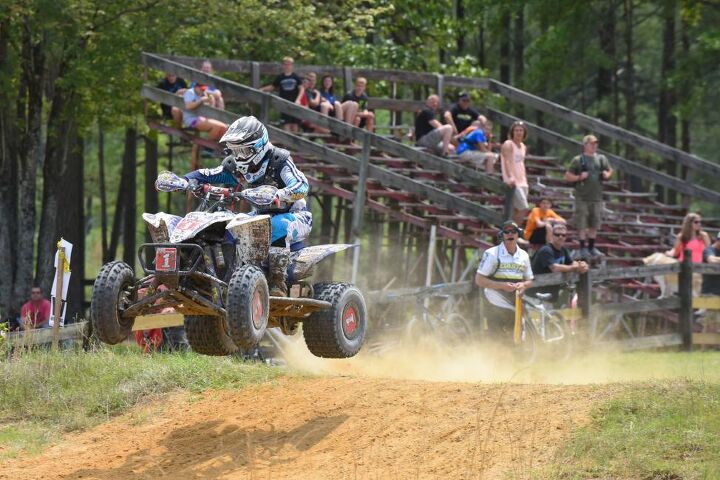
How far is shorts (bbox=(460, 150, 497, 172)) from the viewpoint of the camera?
72.1ft

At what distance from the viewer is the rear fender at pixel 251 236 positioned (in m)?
11.1

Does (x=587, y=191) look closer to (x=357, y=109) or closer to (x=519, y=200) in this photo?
(x=519, y=200)

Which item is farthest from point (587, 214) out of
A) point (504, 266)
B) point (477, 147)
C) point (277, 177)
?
point (277, 177)

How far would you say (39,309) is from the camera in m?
19.0

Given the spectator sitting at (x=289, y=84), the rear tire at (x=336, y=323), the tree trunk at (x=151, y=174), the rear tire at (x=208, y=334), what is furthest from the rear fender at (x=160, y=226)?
the tree trunk at (x=151, y=174)

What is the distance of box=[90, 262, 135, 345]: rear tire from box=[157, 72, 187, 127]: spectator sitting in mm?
9769

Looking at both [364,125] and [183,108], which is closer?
[183,108]

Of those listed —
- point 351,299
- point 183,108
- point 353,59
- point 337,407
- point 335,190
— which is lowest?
point 337,407

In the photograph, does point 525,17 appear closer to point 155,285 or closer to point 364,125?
point 364,125

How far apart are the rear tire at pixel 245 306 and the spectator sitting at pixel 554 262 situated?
7949mm

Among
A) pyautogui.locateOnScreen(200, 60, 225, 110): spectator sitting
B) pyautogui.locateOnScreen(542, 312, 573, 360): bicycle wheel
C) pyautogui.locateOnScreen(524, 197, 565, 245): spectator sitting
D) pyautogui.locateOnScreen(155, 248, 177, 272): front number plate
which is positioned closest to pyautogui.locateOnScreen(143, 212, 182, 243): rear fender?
pyautogui.locateOnScreen(155, 248, 177, 272): front number plate

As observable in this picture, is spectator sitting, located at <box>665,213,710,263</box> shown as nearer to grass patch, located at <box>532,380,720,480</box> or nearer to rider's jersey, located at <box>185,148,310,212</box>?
grass patch, located at <box>532,380,720,480</box>

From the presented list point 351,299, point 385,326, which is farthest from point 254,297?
point 385,326

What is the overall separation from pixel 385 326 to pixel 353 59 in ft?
43.1
